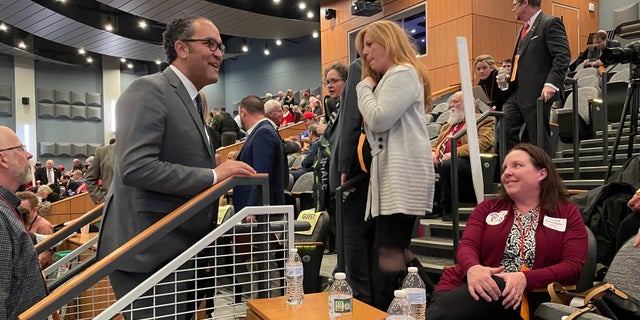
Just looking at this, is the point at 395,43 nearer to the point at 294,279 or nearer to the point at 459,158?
the point at 294,279

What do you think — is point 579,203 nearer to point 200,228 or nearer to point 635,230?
point 635,230

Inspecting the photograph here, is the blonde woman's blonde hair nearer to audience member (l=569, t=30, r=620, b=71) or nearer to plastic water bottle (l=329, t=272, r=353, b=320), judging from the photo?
plastic water bottle (l=329, t=272, r=353, b=320)

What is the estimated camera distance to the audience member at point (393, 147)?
226 centimetres

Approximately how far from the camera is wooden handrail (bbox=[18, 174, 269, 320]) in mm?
1527

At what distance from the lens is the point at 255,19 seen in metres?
13.2

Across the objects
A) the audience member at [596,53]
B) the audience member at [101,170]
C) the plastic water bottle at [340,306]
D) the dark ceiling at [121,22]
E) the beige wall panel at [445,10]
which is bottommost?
the plastic water bottle at [340,306]

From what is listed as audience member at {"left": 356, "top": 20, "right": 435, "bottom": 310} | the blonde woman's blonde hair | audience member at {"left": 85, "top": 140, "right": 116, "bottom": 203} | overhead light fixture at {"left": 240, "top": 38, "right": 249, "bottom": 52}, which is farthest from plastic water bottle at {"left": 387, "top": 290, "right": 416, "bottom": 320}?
overhead light fixture at {"left": 240, "top": 38, "right": 249, "bottom": 52}

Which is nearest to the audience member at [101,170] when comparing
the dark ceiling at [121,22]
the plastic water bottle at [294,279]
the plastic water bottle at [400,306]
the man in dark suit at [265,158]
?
the man in dark suit at [265,158]

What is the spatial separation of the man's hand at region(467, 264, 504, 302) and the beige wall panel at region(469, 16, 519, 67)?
709cm

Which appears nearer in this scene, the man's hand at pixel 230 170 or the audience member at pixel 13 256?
the audience member at pixel 13 256

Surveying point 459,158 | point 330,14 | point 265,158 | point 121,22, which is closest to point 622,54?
point 459,158

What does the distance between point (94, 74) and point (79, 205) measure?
1042cm

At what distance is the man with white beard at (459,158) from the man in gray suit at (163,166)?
244cm

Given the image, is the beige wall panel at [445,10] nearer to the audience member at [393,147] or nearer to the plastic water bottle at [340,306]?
the audience member at [393,147]
